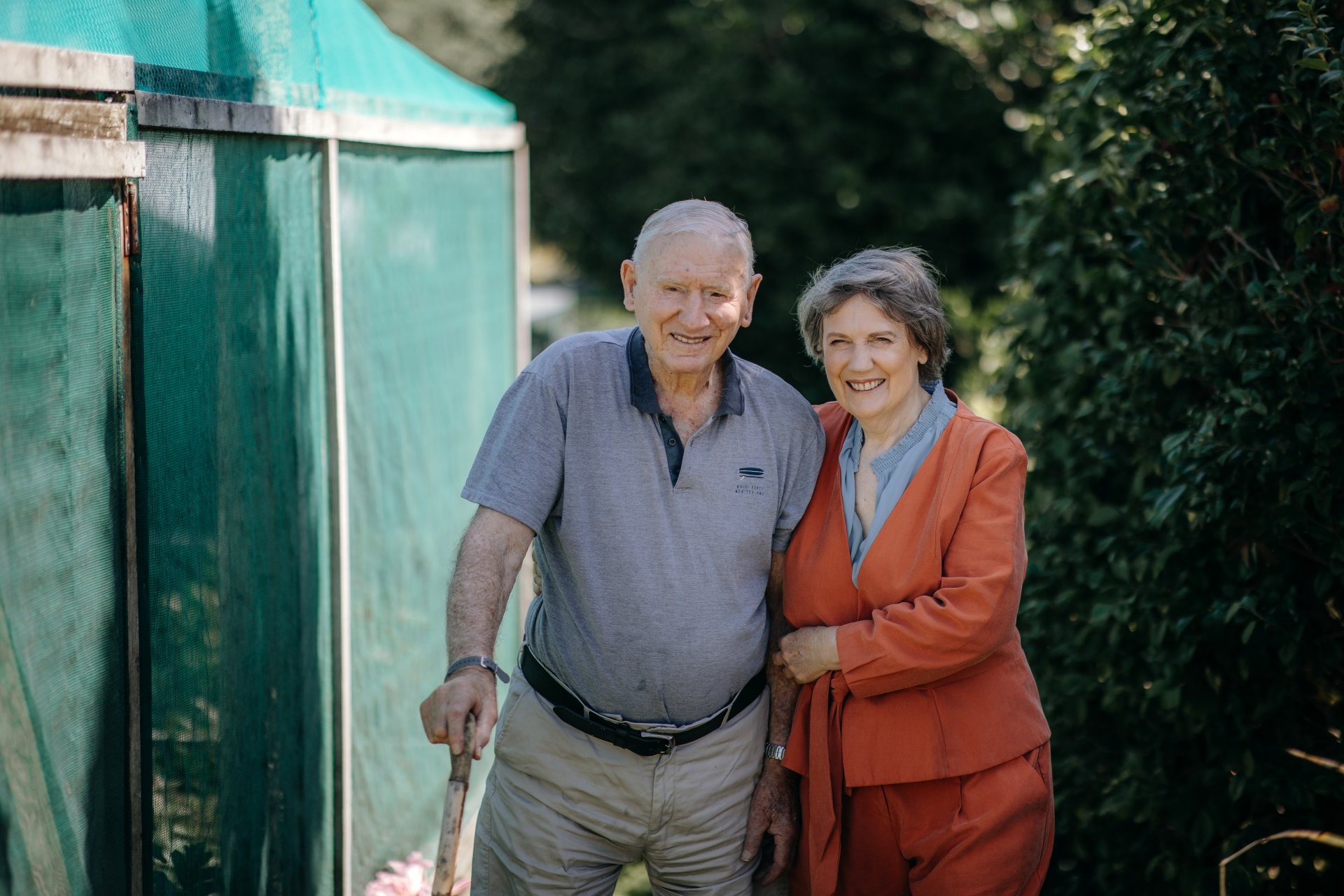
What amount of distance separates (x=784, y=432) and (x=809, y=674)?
1.77 ft

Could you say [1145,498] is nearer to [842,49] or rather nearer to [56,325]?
[56,325]

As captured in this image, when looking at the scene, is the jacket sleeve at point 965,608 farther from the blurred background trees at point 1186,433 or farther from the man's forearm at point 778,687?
the blurred background trees at point 1186,433

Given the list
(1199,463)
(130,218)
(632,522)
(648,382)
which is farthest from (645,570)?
(1199,463)

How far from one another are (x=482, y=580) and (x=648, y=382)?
1.83 feet

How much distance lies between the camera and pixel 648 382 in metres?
2.68

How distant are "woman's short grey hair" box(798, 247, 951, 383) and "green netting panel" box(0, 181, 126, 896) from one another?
4.74ft

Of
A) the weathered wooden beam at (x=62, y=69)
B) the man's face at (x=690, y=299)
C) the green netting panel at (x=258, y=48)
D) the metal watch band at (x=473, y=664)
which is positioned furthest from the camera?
the man's face at (x=690, y=299)

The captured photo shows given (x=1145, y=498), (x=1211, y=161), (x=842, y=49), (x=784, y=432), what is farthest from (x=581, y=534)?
(x=842, y=49)

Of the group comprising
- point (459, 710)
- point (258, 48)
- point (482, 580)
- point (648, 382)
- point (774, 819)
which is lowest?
point (774, 819)

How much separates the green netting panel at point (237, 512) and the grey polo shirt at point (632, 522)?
1.97ft

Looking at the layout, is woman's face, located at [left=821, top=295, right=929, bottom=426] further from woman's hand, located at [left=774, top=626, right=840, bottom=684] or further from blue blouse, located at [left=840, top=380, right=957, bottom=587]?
woman's hand, located at [left=774, top=626, right=840, bottom=684]

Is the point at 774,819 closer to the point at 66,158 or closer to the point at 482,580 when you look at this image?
the point at 482,580

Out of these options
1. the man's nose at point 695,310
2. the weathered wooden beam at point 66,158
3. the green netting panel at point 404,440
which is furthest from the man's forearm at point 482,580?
the green netting panel at point 404,440

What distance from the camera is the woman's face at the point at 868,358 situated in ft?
8.77
